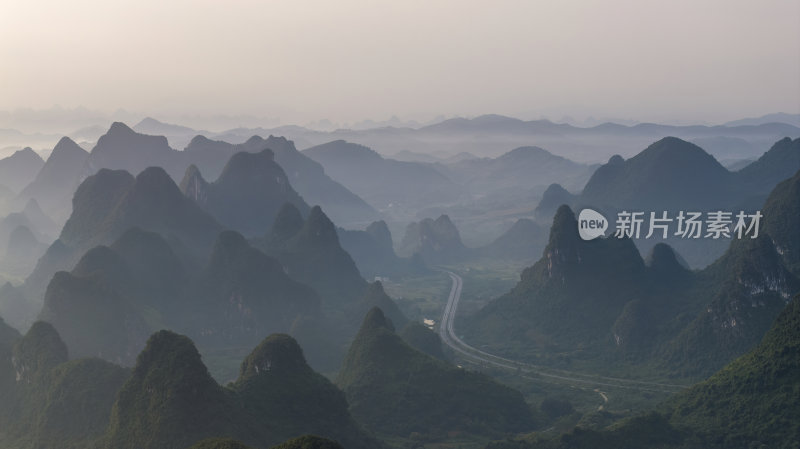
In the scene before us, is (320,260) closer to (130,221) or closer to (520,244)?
(130,221)

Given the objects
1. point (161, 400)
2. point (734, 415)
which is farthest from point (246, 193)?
point (734, 415)

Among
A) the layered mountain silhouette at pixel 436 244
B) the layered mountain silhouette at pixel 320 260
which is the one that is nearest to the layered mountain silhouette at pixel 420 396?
the layered mountain silhouette at pixel 320 260

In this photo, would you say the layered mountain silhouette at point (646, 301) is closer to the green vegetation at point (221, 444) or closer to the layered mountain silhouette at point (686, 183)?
the layered mountain silhouette at point (686, 183)

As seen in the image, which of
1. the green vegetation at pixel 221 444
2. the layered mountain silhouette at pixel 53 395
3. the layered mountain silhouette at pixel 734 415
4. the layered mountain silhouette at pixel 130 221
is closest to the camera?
the green vegetation at pixel 221 444

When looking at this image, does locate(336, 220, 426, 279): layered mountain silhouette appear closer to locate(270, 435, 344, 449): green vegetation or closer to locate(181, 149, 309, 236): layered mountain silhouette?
locate(181, 149, 309, 236): layered mountain silhouette

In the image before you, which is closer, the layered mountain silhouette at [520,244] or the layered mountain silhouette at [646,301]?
the layered mountain silhouette at [646,301]

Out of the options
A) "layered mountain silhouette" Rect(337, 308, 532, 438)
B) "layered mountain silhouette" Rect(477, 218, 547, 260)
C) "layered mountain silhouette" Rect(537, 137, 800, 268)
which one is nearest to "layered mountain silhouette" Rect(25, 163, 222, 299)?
"layered mountain silhouette" Rect(337, 308, 532, 438)
